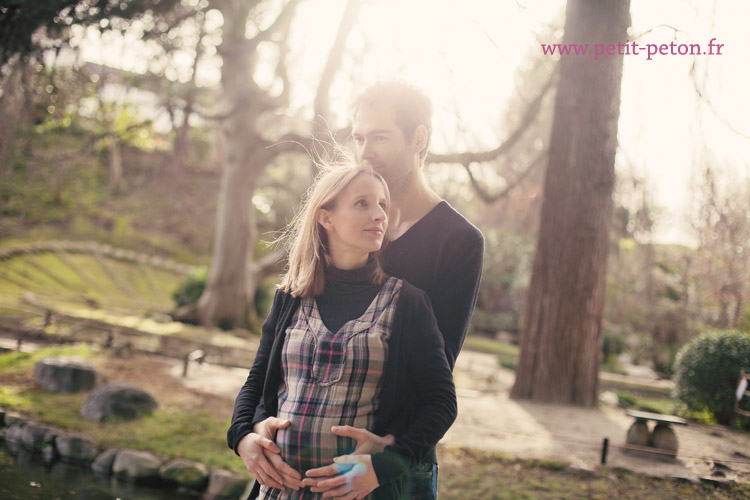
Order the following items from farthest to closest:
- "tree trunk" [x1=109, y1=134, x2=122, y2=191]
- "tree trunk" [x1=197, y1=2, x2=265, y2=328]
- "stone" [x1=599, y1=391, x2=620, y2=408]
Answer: "tree trunk" [x1=109, y1=134, x2=122, y2=191] → "tree trunk" [x1=197, y1=2, x2=265, y2=328] → "stone" [x1=599, y1=391, x2=620, y2=408]

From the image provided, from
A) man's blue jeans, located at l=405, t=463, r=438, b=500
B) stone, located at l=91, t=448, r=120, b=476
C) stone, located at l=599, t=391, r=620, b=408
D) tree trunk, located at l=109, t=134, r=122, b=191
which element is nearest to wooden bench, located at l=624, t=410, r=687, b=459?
man's blue jeans, located at l=405, t=463, r=438, b=500

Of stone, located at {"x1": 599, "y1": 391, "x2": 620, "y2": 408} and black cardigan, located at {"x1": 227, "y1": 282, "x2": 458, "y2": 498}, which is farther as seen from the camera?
stone, located at {"x1": 599, "y1": 391, "x2": 620, "y2": 408}

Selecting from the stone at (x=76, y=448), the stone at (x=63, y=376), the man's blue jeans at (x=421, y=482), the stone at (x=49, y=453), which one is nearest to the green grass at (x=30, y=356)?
the stone at (x=63, y=376)

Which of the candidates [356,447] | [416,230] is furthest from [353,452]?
[416,230]

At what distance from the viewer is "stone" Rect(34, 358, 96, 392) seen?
7.70 metres

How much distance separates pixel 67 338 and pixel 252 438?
10.1 m

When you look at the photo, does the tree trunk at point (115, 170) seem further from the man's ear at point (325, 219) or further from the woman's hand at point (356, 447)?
the woman's hand at point (356, 447)

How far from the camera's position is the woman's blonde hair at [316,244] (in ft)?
6.64

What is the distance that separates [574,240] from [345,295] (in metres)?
6.30

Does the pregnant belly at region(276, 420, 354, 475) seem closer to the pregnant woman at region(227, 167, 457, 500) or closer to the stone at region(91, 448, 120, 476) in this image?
the pregnant woman at region(227, 167, 457, 500)

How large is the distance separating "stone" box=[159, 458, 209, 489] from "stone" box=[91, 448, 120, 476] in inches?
21.0

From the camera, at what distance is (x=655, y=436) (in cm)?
541

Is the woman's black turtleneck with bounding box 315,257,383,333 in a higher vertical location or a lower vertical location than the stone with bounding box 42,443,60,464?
higher

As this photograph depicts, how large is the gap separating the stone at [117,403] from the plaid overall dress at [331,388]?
5.74 m
